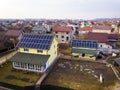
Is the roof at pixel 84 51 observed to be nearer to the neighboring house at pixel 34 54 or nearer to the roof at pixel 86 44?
the roof at pixel 86 44

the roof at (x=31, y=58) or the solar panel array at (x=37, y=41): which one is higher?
the solar panel array at (x=37, y=41)

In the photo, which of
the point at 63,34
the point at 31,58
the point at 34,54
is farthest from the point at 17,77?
the point at 63,34

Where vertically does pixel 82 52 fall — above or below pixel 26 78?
above

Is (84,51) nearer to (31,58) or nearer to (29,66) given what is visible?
(31,58)

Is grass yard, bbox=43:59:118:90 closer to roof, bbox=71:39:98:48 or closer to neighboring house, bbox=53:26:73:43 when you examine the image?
roof, bbox=71:39:98:48

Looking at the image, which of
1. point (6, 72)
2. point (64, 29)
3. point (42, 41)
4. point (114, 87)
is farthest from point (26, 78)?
point (64, 29)

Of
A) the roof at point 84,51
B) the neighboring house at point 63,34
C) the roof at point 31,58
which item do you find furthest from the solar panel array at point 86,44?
the neighboring house at point 63,34

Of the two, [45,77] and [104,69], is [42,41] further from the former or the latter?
[104,69]
